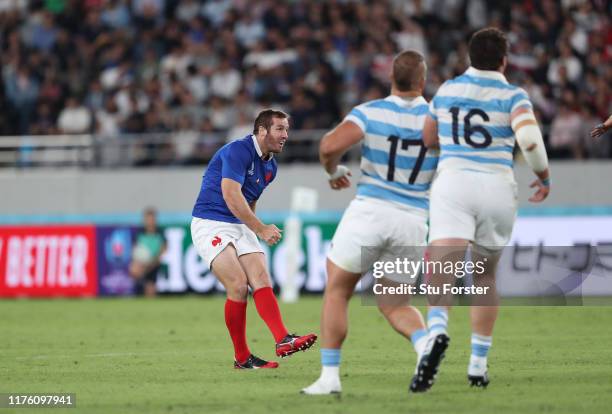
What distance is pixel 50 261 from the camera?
2209 centimetres

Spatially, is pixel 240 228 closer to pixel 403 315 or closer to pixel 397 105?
pixel 403 315

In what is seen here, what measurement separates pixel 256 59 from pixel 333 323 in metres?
15.8

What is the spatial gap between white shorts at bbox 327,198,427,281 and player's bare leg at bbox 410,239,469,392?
0.18 metres

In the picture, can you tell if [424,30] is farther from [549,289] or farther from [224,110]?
[549,289]

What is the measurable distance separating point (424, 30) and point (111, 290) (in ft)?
24.7

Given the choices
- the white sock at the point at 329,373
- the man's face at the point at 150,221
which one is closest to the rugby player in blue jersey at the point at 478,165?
the white sock at the point at 329,373

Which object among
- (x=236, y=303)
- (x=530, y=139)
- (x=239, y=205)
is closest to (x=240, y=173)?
(x=239, y=205)

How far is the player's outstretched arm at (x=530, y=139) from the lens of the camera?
312 inches

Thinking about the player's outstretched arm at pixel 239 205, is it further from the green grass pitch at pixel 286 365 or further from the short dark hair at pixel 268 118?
the green grass pitch at pixel 286 365

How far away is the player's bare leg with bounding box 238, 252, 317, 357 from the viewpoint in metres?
10.0

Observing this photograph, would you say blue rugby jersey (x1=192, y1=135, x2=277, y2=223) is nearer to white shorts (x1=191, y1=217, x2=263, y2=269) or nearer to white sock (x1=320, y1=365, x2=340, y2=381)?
white shorts (x1=191, y1=217, x2=263, y2=269)

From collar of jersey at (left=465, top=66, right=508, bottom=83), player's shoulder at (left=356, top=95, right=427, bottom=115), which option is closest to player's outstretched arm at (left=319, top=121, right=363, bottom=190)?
player's shoulder at (left=356, top=95, right=427, bottom=115)

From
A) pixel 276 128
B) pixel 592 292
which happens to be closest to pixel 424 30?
pixel 592 292

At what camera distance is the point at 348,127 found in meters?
8.00
